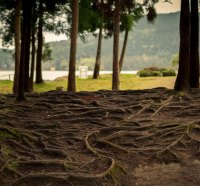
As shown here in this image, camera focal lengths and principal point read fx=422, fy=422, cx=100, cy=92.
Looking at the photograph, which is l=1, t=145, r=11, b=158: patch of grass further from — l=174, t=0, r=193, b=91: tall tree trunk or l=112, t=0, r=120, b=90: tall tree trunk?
l=112, t=0, r=120, b=90: tall tree trunk

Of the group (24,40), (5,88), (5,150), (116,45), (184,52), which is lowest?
(5,88)

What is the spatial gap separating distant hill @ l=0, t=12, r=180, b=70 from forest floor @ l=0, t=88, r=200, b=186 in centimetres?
11379

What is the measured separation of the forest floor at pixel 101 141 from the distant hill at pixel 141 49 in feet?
373

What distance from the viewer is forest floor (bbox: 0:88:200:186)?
855cm

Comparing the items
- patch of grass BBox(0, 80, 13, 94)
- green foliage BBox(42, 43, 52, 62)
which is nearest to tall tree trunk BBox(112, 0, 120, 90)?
patch of grass BBox(0, 80, 13, 94)

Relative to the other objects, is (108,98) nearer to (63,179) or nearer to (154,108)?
(154,108)

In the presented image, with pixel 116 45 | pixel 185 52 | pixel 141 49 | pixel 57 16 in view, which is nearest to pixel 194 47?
pixel 185 52

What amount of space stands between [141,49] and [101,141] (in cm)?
13915

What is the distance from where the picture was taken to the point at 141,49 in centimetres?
14788

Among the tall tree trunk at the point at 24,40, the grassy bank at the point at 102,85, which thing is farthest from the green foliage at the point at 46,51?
the tall tree trunk at the point at 24,40

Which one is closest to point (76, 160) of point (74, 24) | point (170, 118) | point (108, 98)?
point (170, 118)

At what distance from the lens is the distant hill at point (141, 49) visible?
13788cm

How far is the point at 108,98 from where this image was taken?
1598 cm

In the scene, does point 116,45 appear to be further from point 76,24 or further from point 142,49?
point 142,49
